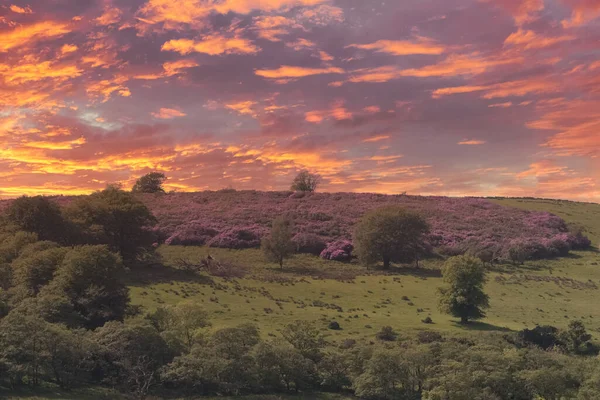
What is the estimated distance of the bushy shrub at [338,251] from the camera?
9350 cm

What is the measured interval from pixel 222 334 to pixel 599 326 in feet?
146

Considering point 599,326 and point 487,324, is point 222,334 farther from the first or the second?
point 599,326

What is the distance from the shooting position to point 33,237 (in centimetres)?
6278

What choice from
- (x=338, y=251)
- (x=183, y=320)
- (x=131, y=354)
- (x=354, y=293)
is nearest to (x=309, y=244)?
(x=338, y=251)

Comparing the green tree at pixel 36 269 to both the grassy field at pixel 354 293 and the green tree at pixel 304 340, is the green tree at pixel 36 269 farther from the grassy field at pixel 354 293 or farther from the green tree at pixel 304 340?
the green tree at pixel 304 340

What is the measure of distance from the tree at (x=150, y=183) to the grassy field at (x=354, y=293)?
66292 millimetres

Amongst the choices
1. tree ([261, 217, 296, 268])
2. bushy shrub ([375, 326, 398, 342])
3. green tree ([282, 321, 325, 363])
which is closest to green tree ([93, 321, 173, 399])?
green tree ([282, 321, 325, 363])

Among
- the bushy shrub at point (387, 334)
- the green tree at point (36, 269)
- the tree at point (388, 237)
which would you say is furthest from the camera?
the tree at point (388, 237)

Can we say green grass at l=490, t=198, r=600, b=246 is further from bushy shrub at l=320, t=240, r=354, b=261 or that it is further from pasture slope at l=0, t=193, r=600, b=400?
bushy shrub at l=320, t=240, r=354, b=261

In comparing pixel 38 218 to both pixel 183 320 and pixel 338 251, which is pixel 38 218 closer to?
pixel 183 320

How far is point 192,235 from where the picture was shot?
331 feet

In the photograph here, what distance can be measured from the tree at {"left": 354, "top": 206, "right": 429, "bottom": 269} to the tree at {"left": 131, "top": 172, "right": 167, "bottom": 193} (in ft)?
293

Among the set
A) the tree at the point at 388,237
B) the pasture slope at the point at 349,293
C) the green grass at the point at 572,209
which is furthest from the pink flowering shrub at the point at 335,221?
the green grass at the point at 572,209

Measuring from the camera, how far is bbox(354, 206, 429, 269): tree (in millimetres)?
87750
